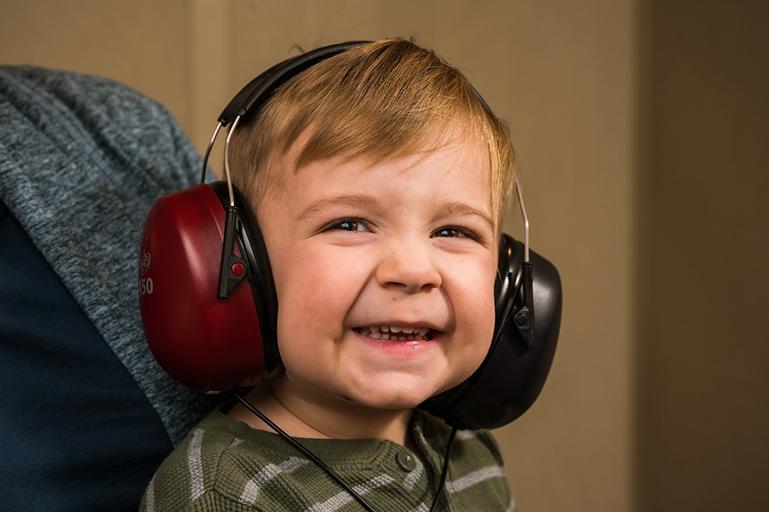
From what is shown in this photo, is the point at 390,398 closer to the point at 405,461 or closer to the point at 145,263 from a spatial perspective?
the point at 405,461

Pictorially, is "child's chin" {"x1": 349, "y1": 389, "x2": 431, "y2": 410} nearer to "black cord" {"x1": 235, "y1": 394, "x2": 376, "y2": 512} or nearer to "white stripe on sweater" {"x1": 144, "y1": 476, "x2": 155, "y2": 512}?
"black cord" {"x1": 235, "y1": 394, "x2": 376, "y2": 512}

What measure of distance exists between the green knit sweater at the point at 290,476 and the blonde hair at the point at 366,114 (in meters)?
0.25

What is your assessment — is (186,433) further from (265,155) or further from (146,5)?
(146,5)

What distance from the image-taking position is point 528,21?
153 cm

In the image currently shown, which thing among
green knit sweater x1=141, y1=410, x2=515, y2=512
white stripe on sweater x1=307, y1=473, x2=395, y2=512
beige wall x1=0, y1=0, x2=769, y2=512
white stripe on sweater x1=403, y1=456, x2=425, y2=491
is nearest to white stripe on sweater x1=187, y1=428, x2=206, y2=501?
green knit sweater x1=141, y1=410, x2=515, y2=512

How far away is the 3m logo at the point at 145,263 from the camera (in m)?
0.79

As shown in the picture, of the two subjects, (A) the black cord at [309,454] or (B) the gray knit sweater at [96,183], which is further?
(B) the gray knit sweater at [96,183]

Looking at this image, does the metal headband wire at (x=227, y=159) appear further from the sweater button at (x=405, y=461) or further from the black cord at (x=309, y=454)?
the sweater button at (x=405, y=461)

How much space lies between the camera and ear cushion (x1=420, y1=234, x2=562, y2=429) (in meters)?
0.88

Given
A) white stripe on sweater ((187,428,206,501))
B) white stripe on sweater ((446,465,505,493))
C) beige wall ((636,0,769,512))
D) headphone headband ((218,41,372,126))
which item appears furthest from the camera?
beige wall ((636,0,769,512))

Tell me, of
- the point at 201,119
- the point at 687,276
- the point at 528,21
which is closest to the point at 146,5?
the point at 201,119

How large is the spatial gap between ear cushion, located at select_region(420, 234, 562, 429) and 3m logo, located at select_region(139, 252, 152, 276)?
35 cm

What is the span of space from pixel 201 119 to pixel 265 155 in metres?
0.73

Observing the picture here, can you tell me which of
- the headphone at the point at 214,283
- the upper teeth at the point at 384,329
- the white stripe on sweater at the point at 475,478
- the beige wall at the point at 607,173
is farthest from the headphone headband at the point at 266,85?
the beige wall at the point at 607,173
